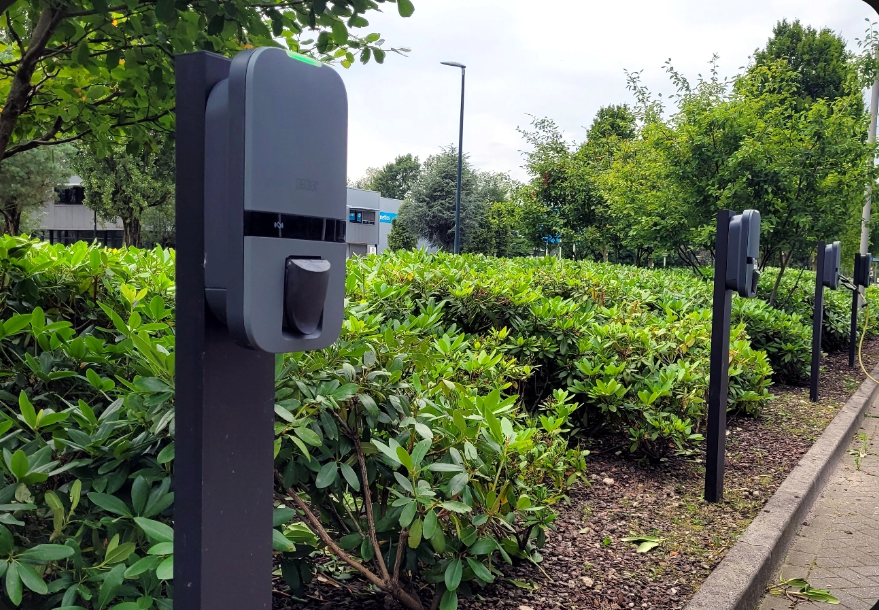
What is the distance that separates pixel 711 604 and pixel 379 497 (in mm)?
1428

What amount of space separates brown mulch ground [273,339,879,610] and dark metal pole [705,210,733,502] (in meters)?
0.19

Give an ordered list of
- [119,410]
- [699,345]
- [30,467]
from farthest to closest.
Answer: [699,345] → [119,410] → [30,467]

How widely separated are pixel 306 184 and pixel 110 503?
3.48ft

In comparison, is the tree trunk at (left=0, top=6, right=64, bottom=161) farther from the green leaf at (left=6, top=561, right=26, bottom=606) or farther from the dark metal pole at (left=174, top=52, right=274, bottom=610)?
the dark metal pole at (left=174, top=52, right=274, bottom=610)

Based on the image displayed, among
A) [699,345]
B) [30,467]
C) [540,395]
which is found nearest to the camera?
[30,467]

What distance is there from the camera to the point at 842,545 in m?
3.91

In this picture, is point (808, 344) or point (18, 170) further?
point (18, 170)

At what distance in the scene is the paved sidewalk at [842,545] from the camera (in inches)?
130

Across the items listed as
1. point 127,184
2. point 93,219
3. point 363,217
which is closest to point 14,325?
point 127,184

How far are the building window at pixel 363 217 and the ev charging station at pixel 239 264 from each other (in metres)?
54.1

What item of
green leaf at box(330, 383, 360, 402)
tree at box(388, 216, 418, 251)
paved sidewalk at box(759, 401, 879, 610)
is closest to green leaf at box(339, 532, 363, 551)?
green leaf at box(330, 383, 360, 402)

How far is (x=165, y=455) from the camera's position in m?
1.72

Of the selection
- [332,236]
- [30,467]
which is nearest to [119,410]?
[30,467]

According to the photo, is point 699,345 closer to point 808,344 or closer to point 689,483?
point 689,483
